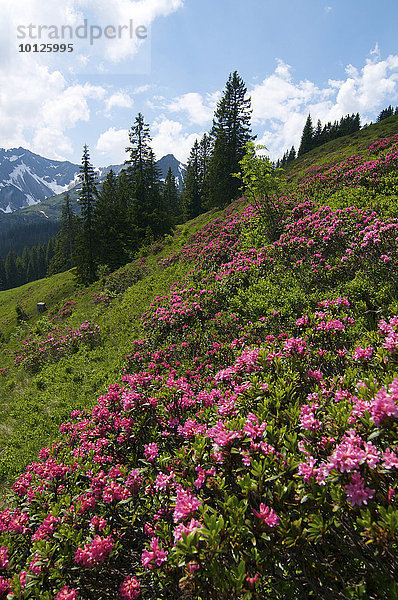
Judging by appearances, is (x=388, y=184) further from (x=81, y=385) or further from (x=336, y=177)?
(x=81, y=385)

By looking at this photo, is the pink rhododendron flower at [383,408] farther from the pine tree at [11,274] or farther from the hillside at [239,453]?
the pine tree at [11,274]

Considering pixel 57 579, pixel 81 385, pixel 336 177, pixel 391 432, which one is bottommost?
pixel 81 385

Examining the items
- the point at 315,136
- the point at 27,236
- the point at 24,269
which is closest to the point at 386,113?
the point at 315,136

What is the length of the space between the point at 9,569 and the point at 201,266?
441 inches

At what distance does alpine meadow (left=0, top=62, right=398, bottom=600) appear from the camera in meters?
1.93

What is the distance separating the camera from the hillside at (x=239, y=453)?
192 cm

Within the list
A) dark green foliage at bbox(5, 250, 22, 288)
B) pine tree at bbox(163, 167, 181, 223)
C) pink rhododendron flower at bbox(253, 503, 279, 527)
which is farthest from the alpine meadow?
dark green foliage at bbox(5, 250, 22, 288)

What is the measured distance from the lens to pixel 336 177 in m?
13.9

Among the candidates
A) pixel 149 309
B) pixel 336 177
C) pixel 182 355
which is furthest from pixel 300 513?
pixel 336 177

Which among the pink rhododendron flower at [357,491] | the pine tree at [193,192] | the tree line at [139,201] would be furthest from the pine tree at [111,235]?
the pink rhododendron flower at [357,491]

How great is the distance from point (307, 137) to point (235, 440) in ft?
288

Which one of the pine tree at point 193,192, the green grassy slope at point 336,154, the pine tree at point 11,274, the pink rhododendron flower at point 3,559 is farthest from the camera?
the pine tree at point 11,274

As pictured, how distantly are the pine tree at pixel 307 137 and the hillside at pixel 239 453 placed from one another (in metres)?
78.1

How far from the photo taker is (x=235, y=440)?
2531 millimetres
